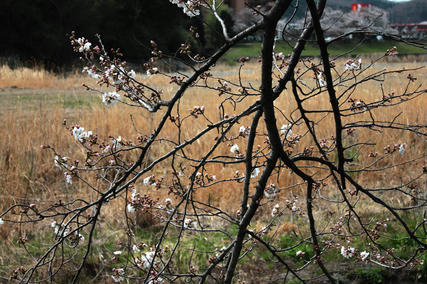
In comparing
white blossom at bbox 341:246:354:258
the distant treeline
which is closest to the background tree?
white blossom at bbox 341:246:354:258

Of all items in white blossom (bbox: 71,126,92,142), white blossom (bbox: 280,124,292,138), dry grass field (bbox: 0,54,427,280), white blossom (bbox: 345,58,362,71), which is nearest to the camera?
white blossom (bbox: 280,124,292,138)

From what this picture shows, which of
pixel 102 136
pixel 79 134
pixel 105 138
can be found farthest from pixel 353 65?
pixel 102 136

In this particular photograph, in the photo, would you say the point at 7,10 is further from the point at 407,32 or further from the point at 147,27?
the point at 407,32

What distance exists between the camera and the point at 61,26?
20.8m

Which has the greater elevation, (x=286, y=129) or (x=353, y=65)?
(x=353, y=65)

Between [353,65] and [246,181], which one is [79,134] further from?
[353,65]

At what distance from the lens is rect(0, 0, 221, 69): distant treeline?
20109 mm

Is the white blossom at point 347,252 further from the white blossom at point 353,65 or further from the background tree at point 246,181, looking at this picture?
the white blossom at point 353,65

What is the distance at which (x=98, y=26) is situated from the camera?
21672mm

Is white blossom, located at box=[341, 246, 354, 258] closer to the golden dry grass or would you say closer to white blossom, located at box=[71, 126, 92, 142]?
the golden dry grass

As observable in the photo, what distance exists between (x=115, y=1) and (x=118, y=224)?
66.1 ft

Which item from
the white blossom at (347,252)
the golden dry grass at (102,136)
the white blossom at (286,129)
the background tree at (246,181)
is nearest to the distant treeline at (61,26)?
the golden dry grass at (102,136)

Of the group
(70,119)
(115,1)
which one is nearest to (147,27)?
(115,1)

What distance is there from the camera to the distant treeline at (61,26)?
20109mm
